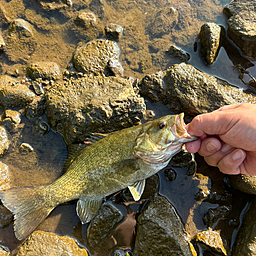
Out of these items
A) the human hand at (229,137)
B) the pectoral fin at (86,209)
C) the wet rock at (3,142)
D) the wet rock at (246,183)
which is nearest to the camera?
the human hand at (229,137)

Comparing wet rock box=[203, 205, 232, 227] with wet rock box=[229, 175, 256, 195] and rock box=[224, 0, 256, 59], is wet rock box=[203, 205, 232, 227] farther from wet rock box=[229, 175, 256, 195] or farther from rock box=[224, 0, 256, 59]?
rock box=[224, 0, 256, 59]

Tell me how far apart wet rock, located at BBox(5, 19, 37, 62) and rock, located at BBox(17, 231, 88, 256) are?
155 inches

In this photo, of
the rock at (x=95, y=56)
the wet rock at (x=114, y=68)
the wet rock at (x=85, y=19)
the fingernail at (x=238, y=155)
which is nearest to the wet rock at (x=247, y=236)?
the fingernail at (x=238, y=155)

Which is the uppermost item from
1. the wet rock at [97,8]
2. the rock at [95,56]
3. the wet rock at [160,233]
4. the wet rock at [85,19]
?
the wet rock at [97,8]

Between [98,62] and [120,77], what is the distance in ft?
2.06

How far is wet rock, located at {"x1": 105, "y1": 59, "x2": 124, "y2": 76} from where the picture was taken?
4805mm

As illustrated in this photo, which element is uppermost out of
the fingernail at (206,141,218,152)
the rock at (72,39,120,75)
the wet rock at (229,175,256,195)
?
the rock at (72,39,120,75)

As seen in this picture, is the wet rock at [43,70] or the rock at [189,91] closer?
the rock at [189,91]

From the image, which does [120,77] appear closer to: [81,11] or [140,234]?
[81,11]

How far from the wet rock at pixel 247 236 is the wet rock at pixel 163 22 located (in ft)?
15.1

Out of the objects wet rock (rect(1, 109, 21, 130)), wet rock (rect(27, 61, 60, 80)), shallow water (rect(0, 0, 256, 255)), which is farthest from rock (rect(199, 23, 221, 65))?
wet rock (rect(1, 109, 21, 130))

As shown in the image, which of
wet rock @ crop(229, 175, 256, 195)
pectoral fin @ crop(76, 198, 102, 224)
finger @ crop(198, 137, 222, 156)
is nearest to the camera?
finger @ crop(198, 137, 222, 156)

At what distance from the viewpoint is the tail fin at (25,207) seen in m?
3.75

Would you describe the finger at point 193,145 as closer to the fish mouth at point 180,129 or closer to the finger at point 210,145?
the finger at point 210,145
